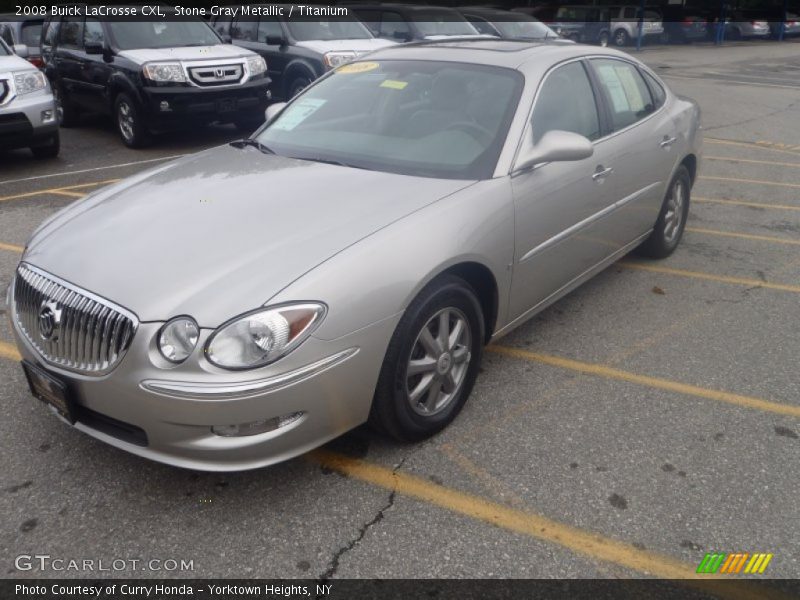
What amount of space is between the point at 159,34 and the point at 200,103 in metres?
1.43

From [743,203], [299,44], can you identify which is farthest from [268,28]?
[743,203]

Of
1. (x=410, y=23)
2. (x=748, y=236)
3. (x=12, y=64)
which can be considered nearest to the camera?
(x=748, y=236)

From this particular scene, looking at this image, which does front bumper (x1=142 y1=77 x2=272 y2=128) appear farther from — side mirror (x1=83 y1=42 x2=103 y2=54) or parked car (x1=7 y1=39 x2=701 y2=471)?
parked car (x1=7 y1=39 x2=701 y2=471)

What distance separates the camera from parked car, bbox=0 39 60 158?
8008 millimetres

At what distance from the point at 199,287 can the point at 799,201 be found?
679 cm

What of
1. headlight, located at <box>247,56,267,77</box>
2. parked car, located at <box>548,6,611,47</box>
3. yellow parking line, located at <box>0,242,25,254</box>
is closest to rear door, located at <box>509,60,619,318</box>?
yellow parking line, located at <box>0,242,25,254</box>

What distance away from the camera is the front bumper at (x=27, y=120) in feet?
26.2

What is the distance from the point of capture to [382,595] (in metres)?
2.40

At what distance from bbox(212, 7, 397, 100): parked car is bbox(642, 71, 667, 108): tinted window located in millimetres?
5927

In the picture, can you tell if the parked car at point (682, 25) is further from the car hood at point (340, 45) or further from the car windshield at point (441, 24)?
the car hood at point (340, 45)

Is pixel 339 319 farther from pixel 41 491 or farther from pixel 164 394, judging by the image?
pixel 41 491

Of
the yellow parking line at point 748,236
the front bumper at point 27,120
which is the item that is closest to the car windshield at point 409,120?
the yellow parking line at point 748,236

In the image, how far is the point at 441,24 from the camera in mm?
14180

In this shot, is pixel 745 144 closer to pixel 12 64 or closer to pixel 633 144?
pixel 633 144
